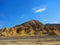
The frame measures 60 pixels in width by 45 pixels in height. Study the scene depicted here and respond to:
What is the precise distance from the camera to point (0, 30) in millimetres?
83750

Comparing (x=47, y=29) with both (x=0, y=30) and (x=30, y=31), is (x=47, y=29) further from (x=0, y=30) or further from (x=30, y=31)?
(x=0, y=30)

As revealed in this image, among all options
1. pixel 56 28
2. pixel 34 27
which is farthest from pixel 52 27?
pixel 34 27

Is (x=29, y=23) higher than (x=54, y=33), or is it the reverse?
(x=29, y=23)

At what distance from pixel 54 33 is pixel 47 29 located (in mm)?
3754

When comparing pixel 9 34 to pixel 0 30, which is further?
pixel 0 30

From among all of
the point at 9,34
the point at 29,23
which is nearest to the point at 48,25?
the point at 29,23

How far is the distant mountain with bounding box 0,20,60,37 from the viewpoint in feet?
244

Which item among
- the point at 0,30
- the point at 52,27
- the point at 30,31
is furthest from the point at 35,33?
the point at 0,30

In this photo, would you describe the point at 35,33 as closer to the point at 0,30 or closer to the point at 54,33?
the point at 54,33

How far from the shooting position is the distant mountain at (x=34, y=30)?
2923 inches

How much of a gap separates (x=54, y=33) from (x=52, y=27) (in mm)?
5911

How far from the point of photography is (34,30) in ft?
257

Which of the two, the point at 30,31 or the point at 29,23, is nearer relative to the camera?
the point at 30,31

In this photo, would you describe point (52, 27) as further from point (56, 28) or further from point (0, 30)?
point (0, 30)
